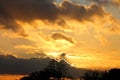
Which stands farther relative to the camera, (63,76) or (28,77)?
(28,77)

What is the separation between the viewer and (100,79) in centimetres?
17100

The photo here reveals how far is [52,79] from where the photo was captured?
16650cm

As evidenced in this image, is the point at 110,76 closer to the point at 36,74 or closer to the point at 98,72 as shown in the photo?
the point at 98,72

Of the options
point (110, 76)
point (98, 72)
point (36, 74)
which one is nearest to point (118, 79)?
point (110, 76)

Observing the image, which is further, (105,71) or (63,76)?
(105,71)

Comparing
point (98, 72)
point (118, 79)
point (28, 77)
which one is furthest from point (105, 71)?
point (28, 77)

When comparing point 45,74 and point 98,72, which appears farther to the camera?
point 98,72

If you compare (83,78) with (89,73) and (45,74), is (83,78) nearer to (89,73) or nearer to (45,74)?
(89,73)

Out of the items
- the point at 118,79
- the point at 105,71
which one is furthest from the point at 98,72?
the point at 118,79

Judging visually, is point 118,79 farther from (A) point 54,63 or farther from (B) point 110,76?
(A) point 54,63

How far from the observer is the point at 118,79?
164m

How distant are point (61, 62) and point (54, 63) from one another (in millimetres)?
2830

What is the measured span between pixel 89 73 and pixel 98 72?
128 inches

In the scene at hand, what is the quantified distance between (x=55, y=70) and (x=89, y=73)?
844 inches
